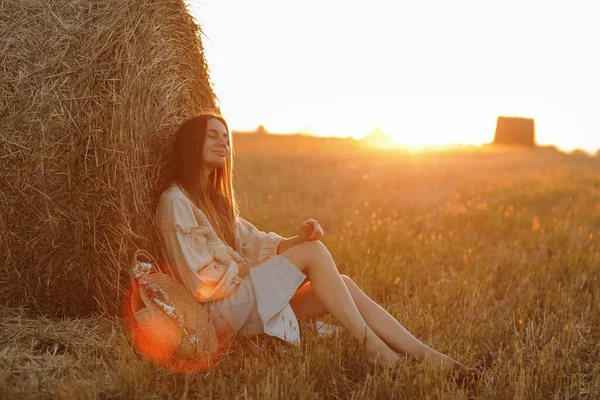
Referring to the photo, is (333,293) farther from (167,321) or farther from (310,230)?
(167,321)

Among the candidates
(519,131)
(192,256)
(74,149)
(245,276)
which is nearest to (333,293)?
(245,276)

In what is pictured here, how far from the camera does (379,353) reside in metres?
3.09

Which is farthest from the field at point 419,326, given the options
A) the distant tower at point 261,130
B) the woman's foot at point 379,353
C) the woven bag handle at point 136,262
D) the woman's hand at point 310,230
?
the distant tower at point 261,130

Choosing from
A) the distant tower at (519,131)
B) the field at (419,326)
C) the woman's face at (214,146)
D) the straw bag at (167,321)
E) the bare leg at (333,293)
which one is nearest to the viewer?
the field at (419,326)

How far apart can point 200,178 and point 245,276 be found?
26.6 inches

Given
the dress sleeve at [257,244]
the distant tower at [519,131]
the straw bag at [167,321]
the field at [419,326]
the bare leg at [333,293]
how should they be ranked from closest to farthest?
the field at [419,326], the straw bag at [167,321], the bare leg at [333,293], the dress sleeve at [257,244], the distant tower at [519,131]

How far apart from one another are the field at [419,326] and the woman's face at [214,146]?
1058 millimetres

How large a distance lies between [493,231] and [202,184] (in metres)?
4.56

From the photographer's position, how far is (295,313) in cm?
362

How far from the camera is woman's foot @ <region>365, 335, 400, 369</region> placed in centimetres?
306

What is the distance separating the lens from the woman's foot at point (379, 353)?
10.0ft

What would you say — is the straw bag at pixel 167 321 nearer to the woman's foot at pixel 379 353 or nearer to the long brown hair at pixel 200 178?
the long brown hair at pixel 200 178

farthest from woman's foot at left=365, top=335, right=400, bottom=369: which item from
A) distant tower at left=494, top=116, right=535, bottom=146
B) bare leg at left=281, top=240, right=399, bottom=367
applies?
distant tower at left=494, top=116, right=535, bottom=146

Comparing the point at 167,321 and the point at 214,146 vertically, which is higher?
the point at 214,146
